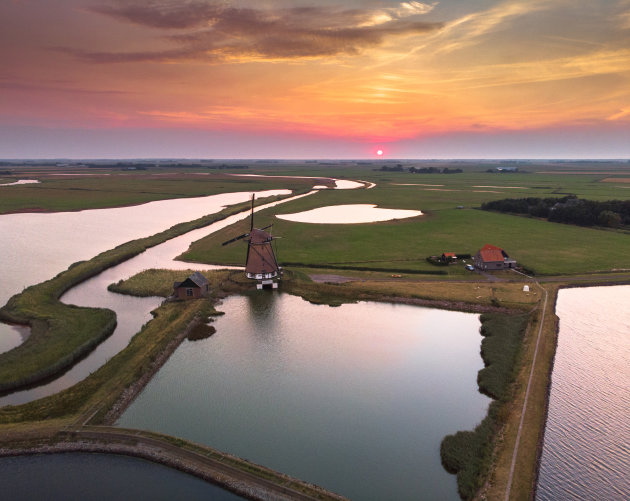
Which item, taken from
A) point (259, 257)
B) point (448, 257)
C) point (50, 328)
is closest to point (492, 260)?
point (448, 257)

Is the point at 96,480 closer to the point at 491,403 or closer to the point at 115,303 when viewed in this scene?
the point at 491,403

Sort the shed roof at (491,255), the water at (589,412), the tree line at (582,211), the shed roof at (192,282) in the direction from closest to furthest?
the water at (589,412) < the shed roof at (192,282) < the shed roof at (491,255) < the tree line at (582,211)

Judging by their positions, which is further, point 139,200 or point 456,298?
point 139,200

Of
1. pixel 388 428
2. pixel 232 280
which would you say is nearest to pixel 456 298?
pixel 388 428

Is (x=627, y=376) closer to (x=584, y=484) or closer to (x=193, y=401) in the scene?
(x=584, y=484)

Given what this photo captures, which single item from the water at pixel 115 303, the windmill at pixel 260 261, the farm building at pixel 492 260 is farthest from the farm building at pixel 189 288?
the farm building at pixel 492 260

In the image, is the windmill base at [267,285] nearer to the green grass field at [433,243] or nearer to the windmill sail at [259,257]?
the windmill sail at [259,257]

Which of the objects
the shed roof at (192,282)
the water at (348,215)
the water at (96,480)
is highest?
the water at (348,215)
